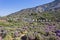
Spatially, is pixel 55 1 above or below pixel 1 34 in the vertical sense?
above

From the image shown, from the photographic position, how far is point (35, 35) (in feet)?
47.6

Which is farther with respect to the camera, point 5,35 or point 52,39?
point 5,35

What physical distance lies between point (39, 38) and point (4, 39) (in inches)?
105

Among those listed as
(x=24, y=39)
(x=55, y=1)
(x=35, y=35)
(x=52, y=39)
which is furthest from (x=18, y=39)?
(x=55, y=1)

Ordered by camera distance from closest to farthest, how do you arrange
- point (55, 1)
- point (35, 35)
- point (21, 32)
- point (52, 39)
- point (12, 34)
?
point (52, 39), point (35, 35), point (12, 34), point (21, 32), point (55, 1)

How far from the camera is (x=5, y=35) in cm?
1461

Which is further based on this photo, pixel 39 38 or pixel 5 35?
pixel 5 35

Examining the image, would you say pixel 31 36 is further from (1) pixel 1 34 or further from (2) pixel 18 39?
(1) pixel 1 34

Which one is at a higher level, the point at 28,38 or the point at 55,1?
the point at 55,1

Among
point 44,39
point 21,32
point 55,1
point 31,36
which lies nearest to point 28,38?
point 31,36

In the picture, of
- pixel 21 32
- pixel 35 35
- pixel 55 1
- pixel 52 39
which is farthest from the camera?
pixel 55 1

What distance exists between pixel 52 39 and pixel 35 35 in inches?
67.6

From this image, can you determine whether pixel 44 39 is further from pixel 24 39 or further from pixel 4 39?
pixel 4 39

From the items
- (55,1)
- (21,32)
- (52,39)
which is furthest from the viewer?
(55,1)
